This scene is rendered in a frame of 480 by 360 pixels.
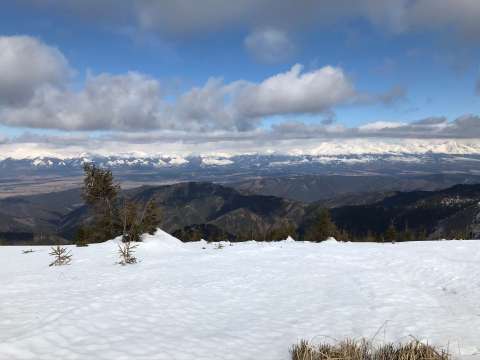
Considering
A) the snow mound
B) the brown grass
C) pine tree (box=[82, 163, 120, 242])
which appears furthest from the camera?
pine tree (box=[82, 163, 120, 242])

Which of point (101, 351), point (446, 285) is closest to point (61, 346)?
point (101, 351)

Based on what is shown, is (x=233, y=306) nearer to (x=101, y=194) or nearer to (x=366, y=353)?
(x=366, y=353)

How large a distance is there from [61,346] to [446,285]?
16435 mm

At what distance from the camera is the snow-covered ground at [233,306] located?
961cm

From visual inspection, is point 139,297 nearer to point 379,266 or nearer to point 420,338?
point 420,338

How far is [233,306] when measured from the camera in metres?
14.2

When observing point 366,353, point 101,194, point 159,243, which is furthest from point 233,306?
point 101,194

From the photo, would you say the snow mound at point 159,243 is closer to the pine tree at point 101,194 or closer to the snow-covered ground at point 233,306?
the snow-covered ground at point 233,306

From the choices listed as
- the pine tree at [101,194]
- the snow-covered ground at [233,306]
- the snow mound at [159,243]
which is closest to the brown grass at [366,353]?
the snow-covered ground at [233,306]

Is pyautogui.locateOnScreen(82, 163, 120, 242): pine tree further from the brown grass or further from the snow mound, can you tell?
the brown grass

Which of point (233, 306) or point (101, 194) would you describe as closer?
point (233, 306)

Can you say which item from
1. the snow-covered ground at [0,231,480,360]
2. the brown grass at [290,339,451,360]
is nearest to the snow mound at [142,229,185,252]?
the snow-covered ground at [0,231,480,360]

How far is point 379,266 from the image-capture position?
22031 millimetres

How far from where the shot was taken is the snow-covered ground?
9609mm
